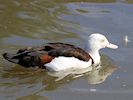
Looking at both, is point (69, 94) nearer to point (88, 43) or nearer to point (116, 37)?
point (88, 43)

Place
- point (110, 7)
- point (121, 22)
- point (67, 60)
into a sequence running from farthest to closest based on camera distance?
point (110, 7)
point (121, 22)
point (67, 60)

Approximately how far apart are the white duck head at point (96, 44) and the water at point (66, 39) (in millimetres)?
230

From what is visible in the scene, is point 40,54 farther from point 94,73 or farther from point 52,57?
point 94,73

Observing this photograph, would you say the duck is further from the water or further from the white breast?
the water

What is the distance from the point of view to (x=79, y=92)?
7453 mm

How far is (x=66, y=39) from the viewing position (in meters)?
9.38

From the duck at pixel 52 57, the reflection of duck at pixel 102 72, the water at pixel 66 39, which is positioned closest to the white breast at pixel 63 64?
the duck at pixel 52 57

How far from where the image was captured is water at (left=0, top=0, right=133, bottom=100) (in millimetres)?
7477

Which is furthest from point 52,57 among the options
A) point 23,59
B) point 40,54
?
point 23,59

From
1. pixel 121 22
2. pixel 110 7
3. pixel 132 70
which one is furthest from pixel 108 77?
pixel 110 7

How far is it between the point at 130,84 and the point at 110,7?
12.1 feet

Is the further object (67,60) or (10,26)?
(10,26)

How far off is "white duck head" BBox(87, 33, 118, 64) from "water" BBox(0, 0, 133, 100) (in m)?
0.23

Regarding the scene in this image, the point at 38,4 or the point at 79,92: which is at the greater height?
the point at 38,4
